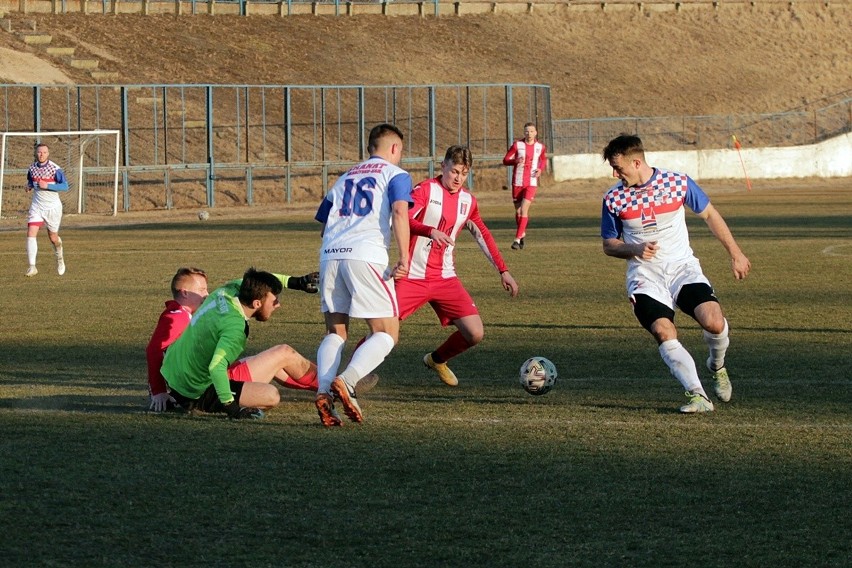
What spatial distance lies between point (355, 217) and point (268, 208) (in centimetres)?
2914

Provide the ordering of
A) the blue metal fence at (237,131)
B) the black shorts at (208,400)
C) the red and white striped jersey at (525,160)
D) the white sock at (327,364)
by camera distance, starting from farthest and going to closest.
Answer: the blue metal fence at (237,131) → the red and white striped jersey at (525,160) → the black shorts at (208,400) → the white sock at (327,364)


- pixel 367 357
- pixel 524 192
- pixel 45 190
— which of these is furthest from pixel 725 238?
pixel 524 192

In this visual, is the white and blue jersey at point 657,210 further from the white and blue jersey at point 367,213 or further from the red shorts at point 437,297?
the red shorts at point 437,297

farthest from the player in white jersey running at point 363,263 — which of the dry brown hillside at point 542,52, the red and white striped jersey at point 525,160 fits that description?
the dry brown hillside at point 542,52

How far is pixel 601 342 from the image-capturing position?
38.8 ft

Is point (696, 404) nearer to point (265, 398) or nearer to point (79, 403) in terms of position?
point (265, 398)

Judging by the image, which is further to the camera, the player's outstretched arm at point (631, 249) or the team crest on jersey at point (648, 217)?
the team crest on jersey at point (648, 217)

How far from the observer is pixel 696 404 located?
838cm

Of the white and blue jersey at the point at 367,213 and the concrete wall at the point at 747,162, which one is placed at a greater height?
the concrete wall at the point at 747,162

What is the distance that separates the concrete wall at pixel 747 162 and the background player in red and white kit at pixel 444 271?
119 ft

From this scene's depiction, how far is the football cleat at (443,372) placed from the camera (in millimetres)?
9711

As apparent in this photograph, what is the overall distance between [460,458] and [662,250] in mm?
2254

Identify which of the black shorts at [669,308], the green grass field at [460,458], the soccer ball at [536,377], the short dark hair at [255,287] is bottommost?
the green grass field at [460,458]

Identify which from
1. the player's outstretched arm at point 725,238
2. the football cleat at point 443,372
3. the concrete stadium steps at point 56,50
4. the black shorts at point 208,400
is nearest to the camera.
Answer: the black shorts at point 208,400
